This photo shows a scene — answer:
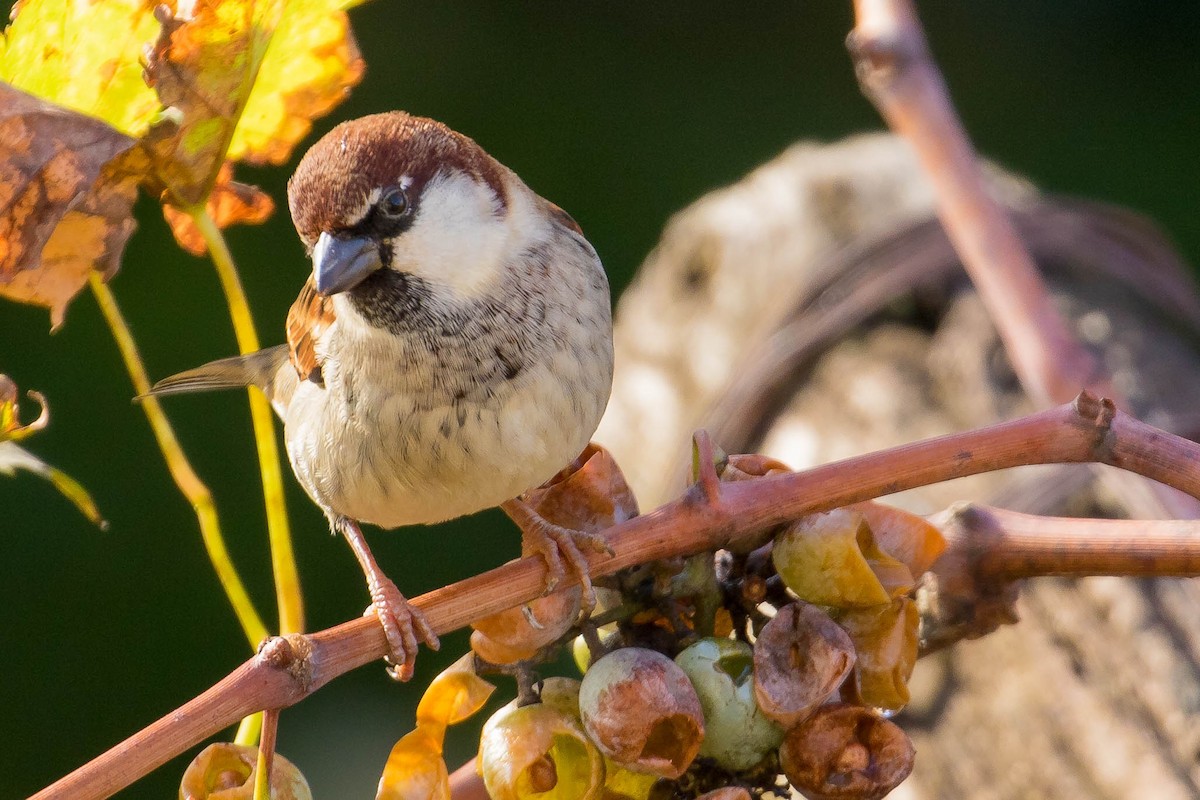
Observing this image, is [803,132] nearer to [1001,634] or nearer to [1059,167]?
→ [1059,167]

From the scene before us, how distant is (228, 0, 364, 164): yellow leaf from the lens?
0.74 m

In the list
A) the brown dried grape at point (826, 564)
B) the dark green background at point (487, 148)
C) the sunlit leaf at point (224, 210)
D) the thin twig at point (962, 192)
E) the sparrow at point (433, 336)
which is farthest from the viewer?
the dark green background at point (487, 148)

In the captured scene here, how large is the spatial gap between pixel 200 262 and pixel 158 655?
79 centimetres

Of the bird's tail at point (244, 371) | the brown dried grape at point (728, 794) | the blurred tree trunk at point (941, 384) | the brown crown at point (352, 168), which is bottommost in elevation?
the blurred tree trunk at point (941, 384)

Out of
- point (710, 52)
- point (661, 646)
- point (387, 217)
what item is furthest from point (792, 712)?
point (710, 52)

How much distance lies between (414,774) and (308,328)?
48 cm

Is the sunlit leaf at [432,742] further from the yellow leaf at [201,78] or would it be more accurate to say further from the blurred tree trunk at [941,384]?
the blurred tree trunk at [941,384]

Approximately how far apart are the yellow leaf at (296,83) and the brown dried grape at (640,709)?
0.35 m

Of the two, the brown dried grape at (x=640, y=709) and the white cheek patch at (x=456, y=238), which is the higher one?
the white cheek patch at (x=456, y=238)

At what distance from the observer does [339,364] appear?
0.98m

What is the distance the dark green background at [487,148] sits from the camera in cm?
237

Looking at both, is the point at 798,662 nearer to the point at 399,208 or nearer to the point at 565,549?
the point at 565,549

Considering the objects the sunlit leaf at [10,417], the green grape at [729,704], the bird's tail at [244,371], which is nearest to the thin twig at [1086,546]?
the green grape at [729,704]

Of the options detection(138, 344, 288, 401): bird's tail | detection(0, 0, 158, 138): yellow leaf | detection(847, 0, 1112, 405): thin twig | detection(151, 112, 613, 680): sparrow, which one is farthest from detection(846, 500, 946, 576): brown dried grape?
detection(138, 344, 288, 401): bird's tail
